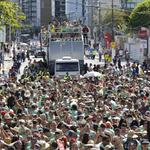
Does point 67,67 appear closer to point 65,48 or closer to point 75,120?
point 65,48

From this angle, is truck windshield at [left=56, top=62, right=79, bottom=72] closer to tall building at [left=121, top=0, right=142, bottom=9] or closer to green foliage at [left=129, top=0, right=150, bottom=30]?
green foliage at [left=129, top=0, right=150, bottom=30]

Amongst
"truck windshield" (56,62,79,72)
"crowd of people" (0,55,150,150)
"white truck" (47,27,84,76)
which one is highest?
"white truck" (47,27,84,76)

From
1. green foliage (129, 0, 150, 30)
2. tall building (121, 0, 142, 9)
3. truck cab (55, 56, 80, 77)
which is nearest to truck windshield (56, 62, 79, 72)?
truck cab (55, 56, 80, 77)

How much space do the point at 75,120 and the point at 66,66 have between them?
22.8 metres

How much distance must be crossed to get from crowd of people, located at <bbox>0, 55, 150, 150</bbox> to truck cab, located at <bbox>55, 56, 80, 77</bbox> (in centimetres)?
1287

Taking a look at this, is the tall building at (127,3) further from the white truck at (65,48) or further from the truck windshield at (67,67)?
the truck windshield at (67,67)

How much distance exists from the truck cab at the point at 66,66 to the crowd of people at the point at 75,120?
507 inches

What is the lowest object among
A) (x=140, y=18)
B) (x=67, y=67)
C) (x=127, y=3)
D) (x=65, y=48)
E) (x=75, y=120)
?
(x=67, y=67)

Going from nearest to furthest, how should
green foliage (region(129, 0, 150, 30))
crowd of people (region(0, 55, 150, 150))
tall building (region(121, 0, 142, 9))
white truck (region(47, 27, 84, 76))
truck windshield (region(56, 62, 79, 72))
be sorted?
crowd of people (region(0, 55, 150, 150)) < truck windshield (region(56, 62, 79, 72)) < white truck (region(47, 27, 84, 76)) < green foliage (region(129, 0, 150, 30)) < tall building (region(121, 0, 142, 9))

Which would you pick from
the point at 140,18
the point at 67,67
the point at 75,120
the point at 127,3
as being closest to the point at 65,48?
the point at 67,67

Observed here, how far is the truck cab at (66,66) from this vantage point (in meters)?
40.5

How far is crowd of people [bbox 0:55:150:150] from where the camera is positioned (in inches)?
549

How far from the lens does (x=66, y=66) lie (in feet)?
134

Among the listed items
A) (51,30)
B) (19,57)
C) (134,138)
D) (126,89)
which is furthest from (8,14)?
(134,138)
